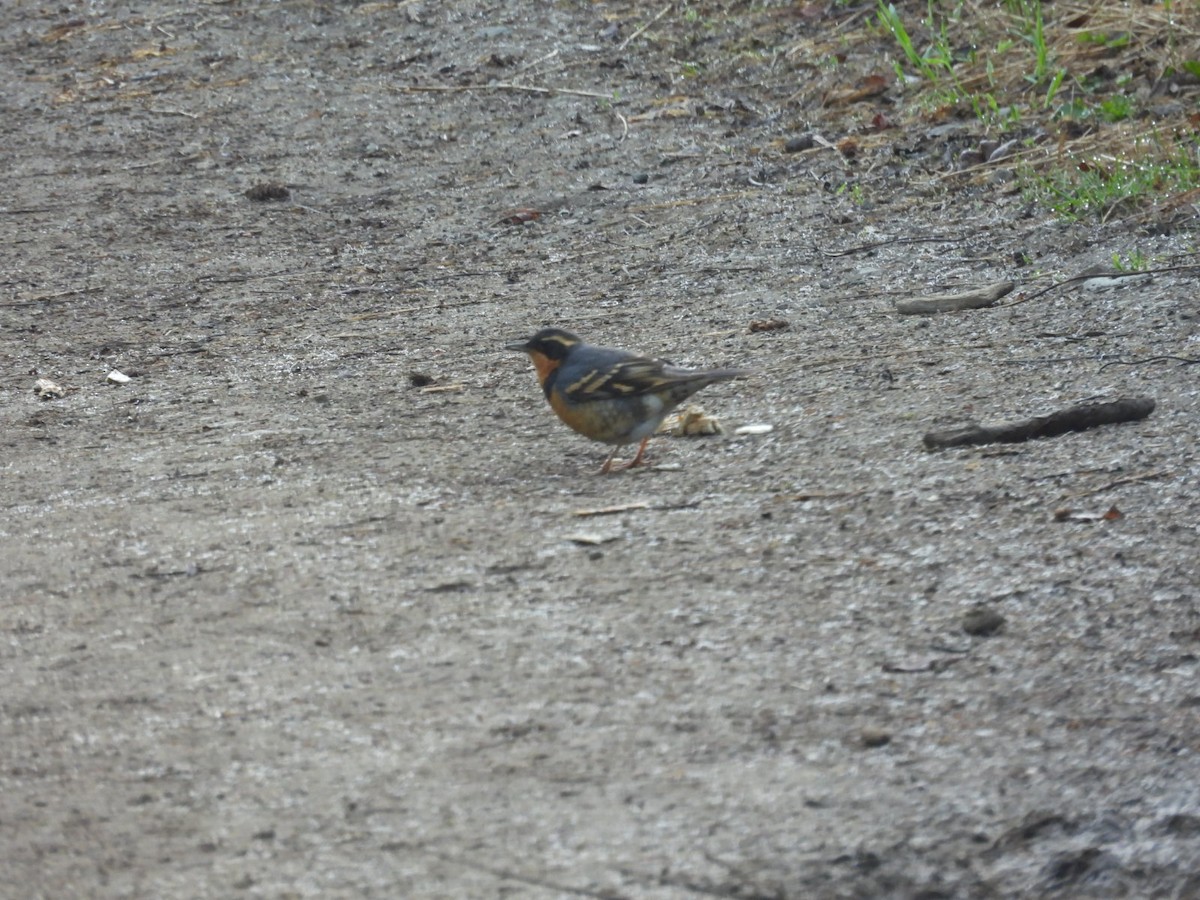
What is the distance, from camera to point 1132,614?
3.88 m

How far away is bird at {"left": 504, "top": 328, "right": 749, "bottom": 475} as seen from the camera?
17.5ft

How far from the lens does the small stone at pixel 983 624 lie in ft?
12.6

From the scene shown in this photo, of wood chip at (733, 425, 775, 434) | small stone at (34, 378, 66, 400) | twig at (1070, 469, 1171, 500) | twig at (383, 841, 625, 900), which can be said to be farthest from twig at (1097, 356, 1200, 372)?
small stone at (34, 378, 66, 400)

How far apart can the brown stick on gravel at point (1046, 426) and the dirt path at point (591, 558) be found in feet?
0.23

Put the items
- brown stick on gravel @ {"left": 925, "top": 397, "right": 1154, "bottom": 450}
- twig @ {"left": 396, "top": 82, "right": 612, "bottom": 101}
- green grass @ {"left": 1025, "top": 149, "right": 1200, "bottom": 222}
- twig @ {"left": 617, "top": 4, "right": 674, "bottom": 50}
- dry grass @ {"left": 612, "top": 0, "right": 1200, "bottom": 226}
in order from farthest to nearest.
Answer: twig @ {"left": 617, "top": 4, "right": 674, "bottom": 50}
twig @ {"left": 396, "top": 82, "right": 612, "bottom": 101}
dry grass @ {"left": 612, "top": 0, "right": 1200, "bottom": 226}
green grass @ {"left": 1025, "top": 149, "right": 1200, "bottom": 222}
brown stick on gravel @ {"left": 925, "top": 397, "right": 1154, "bottom": 450}

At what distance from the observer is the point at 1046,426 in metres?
5.11

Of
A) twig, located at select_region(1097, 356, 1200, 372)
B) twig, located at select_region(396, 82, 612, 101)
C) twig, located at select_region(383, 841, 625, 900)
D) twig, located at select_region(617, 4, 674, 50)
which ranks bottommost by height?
twig, located at select_region(396, 82, 612, 101)

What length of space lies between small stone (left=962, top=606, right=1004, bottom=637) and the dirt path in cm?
4

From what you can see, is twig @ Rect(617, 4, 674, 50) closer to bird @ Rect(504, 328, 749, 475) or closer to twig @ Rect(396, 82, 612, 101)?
twig @ Rect(396, 82, 612, 101)

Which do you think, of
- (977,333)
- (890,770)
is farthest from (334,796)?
(977,333)

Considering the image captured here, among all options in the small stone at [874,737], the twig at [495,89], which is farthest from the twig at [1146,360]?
the twig at [495,89]

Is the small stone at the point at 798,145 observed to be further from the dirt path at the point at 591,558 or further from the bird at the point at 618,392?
the bird at the point at 618,392

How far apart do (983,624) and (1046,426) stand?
1.44 m

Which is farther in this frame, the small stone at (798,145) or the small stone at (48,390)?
the small stone at (798,145)
